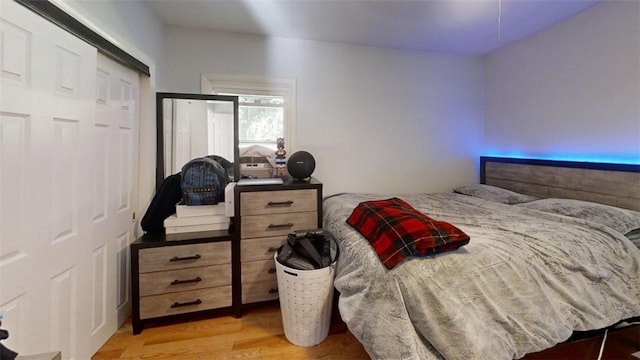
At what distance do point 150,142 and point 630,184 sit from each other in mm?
3772

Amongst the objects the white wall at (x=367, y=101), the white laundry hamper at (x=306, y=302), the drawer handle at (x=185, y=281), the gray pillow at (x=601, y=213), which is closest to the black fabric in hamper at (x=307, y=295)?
A: the white laundry hamper at (x=306, y=302)

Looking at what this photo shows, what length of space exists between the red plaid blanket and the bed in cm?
3

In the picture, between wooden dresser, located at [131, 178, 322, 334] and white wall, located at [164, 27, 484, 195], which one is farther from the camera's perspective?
white wall, located at [164, 27, 484, 195]

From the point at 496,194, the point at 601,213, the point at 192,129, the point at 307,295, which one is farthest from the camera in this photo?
the point at 496,194

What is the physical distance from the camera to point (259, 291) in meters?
2.09

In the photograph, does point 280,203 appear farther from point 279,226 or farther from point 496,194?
point 496,194

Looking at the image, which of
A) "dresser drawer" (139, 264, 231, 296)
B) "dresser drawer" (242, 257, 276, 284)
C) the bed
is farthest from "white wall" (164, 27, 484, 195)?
"dresser drawer" (139, 264, 231, 296)

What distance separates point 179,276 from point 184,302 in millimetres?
195

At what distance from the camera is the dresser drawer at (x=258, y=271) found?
2061 mm

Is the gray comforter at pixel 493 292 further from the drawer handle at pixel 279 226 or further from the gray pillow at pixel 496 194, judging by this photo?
the gray pillow at pixel 496 194

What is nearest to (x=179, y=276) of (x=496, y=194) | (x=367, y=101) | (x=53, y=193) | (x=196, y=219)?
(x=196, y=219)

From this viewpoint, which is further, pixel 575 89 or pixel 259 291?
pixel 575 89

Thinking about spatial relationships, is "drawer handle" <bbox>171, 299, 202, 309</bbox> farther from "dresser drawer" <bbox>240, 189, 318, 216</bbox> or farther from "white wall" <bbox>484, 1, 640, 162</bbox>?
"white wall" <bbox>484, 1, 640, 162</bbox>

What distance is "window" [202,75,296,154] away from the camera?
2668 mm
